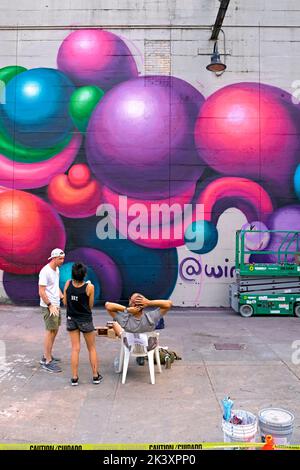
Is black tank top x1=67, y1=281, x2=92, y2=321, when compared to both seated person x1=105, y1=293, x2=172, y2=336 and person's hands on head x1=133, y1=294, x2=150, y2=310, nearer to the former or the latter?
seated person x1=105, y1=293, x2=172, y2=336

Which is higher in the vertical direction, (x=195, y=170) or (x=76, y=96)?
(x=76, y=96)

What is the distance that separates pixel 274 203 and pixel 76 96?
236 inches

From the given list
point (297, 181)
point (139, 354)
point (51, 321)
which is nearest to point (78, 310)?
point (51, 321)

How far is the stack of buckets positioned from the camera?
137 inches

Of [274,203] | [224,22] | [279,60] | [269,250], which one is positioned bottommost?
[269,250]

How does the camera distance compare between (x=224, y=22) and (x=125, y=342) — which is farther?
(x=224, y=22)

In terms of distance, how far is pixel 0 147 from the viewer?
1215 centimetres

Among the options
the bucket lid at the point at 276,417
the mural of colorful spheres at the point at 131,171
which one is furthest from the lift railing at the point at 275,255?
the bucket lid at the point at 276,417

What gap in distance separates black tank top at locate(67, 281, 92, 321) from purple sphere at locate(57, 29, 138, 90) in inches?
307

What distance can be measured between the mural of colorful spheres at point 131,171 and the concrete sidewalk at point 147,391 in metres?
3.37

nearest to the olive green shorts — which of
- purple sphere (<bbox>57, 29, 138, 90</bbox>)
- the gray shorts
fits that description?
the gray shorts

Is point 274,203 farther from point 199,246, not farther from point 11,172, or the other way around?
point 11,172

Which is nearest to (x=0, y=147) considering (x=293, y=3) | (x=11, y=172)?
(x=11, y=172)

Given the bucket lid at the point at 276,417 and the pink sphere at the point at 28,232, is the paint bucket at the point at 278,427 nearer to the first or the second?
the bucket lid at the point at 276,417
